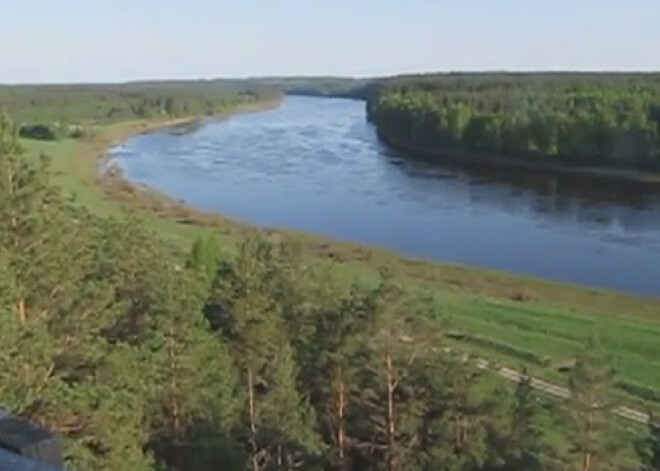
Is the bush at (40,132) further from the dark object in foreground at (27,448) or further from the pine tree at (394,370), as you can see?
the dark object in foreground at (27,448)

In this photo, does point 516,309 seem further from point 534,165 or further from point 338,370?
point 534,165

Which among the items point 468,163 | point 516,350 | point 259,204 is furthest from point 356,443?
point 468,163

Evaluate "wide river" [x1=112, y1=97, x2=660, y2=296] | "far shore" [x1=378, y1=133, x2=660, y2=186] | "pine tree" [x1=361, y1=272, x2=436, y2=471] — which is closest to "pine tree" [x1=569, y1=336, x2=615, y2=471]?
"pine tree" [x1=361, y1=272, x2=436, y2=471]

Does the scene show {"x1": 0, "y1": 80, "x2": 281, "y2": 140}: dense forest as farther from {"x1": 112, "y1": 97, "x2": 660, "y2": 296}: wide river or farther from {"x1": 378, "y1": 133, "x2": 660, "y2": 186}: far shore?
{"x1": 378, "y1": 133, "x2": 660, "y2": 186}: far shore

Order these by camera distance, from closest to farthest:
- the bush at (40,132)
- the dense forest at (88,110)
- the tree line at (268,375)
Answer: the tree line at (268,375)
the bush at (40,132)
the dense forest at (88,110)

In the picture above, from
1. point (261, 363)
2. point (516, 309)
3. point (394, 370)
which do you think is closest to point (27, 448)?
point (394, 370)

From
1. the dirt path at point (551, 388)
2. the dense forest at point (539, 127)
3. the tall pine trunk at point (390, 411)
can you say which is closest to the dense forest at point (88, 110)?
the dense forest at point (539, 127)

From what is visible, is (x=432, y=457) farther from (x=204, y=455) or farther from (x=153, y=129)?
(x=153, y=129)
